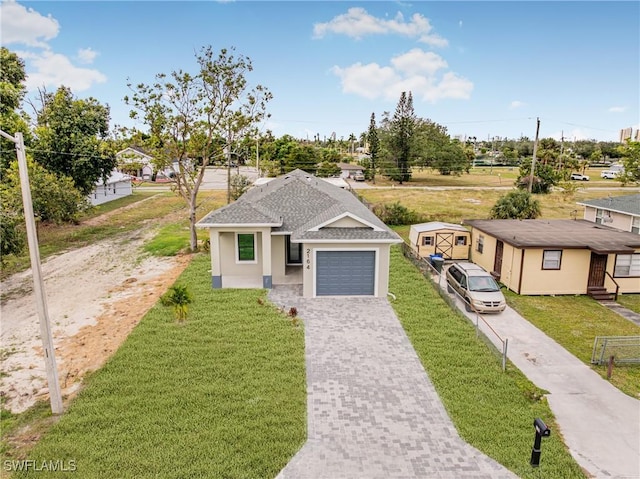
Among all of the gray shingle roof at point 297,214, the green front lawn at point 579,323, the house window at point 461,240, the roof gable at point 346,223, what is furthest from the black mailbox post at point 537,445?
the house window at point 461,240

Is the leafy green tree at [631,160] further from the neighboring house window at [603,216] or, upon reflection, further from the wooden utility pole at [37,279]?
A: the wooden utility pole at [37,279]

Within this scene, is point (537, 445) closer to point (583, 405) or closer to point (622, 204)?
point (583, 405)

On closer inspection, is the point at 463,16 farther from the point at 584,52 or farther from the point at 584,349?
the point at 584,349

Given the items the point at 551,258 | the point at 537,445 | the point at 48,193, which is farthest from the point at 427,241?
the point at 48,193

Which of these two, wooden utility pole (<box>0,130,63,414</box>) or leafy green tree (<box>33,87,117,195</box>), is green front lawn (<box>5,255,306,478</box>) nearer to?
wooden utility pole (<box>0,130,63,414</box>)

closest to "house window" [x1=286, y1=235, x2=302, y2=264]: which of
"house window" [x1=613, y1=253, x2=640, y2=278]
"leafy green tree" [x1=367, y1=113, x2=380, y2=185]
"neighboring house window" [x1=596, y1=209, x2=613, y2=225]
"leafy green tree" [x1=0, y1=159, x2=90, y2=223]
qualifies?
"house window" [x1=613, y1=253, x2=640, y2=278]

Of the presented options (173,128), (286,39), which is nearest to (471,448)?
(173,128)
